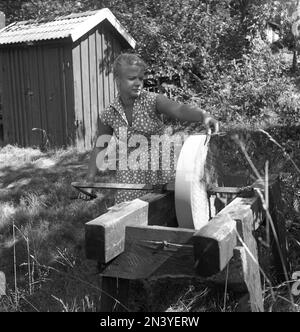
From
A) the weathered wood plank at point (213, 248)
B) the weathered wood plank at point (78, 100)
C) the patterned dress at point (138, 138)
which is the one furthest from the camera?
the weathered wood plank at point (78, 100)

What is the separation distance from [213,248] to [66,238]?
2.77 m

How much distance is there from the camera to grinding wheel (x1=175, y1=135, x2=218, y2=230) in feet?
7.53

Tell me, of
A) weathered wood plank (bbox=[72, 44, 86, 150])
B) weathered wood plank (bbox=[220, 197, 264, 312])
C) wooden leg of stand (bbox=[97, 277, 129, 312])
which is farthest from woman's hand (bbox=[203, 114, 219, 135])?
weathered wood plank (bbox=[72, 44, 86, 150])

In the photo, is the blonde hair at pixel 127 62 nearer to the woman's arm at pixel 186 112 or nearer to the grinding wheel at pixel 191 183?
the woman's arm at pixel 186 112

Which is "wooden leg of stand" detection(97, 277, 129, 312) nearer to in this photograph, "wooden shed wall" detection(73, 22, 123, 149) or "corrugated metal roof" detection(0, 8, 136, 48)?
"wooden shed wall" detection(73, 22, 123, 149)

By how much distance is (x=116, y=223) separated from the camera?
2.10 metres

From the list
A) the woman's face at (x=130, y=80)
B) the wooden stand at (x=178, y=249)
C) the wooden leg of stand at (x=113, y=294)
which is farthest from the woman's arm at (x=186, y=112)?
the wooden leg of stand at (x=113, y=294)

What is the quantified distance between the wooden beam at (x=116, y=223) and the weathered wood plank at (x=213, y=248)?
1.35ft

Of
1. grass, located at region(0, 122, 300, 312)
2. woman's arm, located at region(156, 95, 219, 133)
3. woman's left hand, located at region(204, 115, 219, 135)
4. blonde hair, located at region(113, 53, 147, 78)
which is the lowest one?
grass, located at region(0, 122, 300, 312)

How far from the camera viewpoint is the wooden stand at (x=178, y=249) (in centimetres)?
184

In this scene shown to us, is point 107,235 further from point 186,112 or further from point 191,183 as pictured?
point 186,112

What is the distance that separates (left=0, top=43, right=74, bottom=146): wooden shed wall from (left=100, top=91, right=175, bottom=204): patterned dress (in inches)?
207

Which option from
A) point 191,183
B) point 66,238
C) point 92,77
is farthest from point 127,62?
point 92,77

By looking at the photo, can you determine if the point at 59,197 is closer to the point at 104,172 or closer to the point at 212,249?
the point at 104,172
